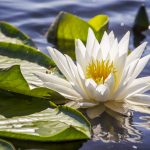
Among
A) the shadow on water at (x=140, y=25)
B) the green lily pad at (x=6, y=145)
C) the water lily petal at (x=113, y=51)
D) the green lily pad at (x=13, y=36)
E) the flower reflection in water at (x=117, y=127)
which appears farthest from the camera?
the shadow on water at (x=140, y=25)

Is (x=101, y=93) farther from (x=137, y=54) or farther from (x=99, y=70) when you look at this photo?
(x=137, y=54)

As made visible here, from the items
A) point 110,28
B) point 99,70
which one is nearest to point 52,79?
point 99,70

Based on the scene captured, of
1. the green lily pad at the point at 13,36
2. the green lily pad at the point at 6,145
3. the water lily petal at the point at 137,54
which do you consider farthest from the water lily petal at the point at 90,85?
the green lily pad at the point at 13,36

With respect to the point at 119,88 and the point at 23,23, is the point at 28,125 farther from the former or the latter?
the point at 23,23

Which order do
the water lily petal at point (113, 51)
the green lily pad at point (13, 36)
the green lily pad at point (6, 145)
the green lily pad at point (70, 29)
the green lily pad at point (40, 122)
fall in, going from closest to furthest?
the green lily pad at point (6, 145), the green lily pad at point (40, 122), the water lily petal at point (113, 51), the green lily pad at point (13, 36), the green lily pad at point (70, 29)

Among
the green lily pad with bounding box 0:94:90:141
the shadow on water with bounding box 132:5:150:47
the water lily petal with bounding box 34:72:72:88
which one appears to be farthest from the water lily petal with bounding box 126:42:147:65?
the shadow on water with bounding box 132:5:150:47

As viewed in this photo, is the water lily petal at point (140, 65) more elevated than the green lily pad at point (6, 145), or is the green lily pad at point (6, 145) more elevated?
the water lily petal at point (140, 65)

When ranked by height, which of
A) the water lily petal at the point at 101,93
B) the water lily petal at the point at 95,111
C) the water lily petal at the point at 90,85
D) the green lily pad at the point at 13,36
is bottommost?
the water lily petal at the point at 95,111

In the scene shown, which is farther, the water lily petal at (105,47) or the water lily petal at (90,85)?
the water lily petal at (105,47)

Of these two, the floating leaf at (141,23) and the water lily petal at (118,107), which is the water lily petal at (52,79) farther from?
the floating leaf at (141,23)
